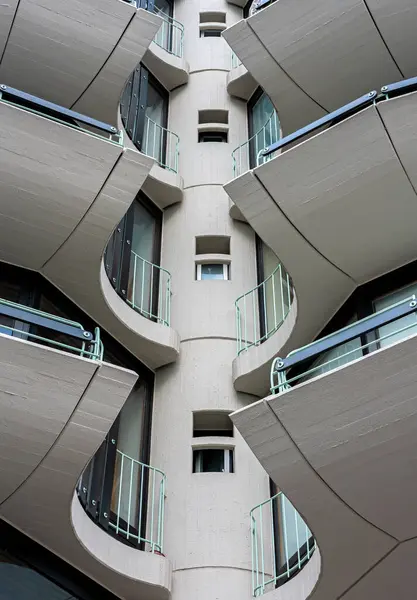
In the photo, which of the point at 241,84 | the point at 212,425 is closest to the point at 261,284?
the point at 212,425

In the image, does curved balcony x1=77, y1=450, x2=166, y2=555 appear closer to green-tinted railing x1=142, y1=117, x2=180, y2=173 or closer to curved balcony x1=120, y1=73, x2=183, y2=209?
curved balcony x1=120, y1=73, x2=183, y2=209

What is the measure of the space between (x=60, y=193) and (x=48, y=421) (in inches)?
151

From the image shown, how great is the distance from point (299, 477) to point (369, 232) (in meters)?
4.00

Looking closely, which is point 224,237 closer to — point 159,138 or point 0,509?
point 159,138

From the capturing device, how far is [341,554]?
33.6 ft

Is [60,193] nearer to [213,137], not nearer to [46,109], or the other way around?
[46,109]

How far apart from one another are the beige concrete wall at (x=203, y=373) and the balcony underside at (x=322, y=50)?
2202 millimetres

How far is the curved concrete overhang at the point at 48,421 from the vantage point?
10109 millimetres

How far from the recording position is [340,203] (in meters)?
12.6

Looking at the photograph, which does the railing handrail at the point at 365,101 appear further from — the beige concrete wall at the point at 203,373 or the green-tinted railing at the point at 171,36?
the green-tinted railing at the point at 171,36

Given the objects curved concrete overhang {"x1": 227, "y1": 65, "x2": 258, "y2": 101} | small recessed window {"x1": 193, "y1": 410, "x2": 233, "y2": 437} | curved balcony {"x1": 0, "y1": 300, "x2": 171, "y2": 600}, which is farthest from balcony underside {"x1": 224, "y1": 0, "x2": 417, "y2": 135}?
curved balcony {"x1": 0, "y1": 300, "x2": 171, "y2": 600}

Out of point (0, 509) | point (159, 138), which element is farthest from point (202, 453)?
point (159, 138)

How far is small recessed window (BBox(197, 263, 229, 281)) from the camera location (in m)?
16.5

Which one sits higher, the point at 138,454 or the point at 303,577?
the point at 138,454
